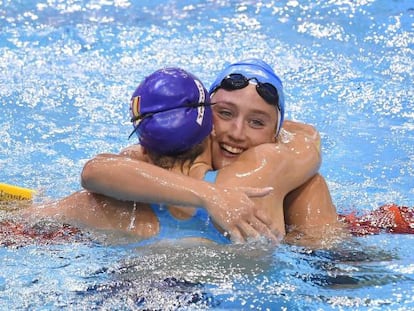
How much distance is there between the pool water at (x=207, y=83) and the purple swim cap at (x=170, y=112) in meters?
0.45

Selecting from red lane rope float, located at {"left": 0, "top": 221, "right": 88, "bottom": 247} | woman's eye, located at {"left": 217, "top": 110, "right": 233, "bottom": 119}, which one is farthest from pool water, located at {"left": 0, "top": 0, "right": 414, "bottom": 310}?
woman's eye, located at {"left": 217, "top": 110, "right": 233, "bottom": 119}

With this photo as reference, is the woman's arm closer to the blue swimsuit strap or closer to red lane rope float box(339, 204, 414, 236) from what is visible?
the blue swimsuit strap

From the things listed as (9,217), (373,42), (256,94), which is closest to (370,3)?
(373,42)

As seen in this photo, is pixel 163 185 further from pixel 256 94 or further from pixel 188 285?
pixel 256 94

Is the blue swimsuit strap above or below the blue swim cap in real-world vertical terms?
below

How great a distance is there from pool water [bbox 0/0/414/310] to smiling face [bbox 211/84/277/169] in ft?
1.82

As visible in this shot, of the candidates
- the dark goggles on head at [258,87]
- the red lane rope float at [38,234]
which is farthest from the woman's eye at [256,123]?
the red lane rope float at [38,234]

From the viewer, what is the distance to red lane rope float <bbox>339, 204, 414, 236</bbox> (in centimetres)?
424

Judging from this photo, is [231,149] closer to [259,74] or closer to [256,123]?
[256,123]

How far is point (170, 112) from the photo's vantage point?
11.6 feet

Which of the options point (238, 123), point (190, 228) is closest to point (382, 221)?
point (238, 123)

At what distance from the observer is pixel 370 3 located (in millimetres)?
8367

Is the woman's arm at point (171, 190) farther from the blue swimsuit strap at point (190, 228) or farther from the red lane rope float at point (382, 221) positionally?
the red lane rope float at point (382, 221)

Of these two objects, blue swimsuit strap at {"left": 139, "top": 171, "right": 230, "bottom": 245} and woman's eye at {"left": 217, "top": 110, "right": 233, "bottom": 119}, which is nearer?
blue swimsuit strap at {"left": 139, "top": 171, "right": 230, "bottom": 245}
